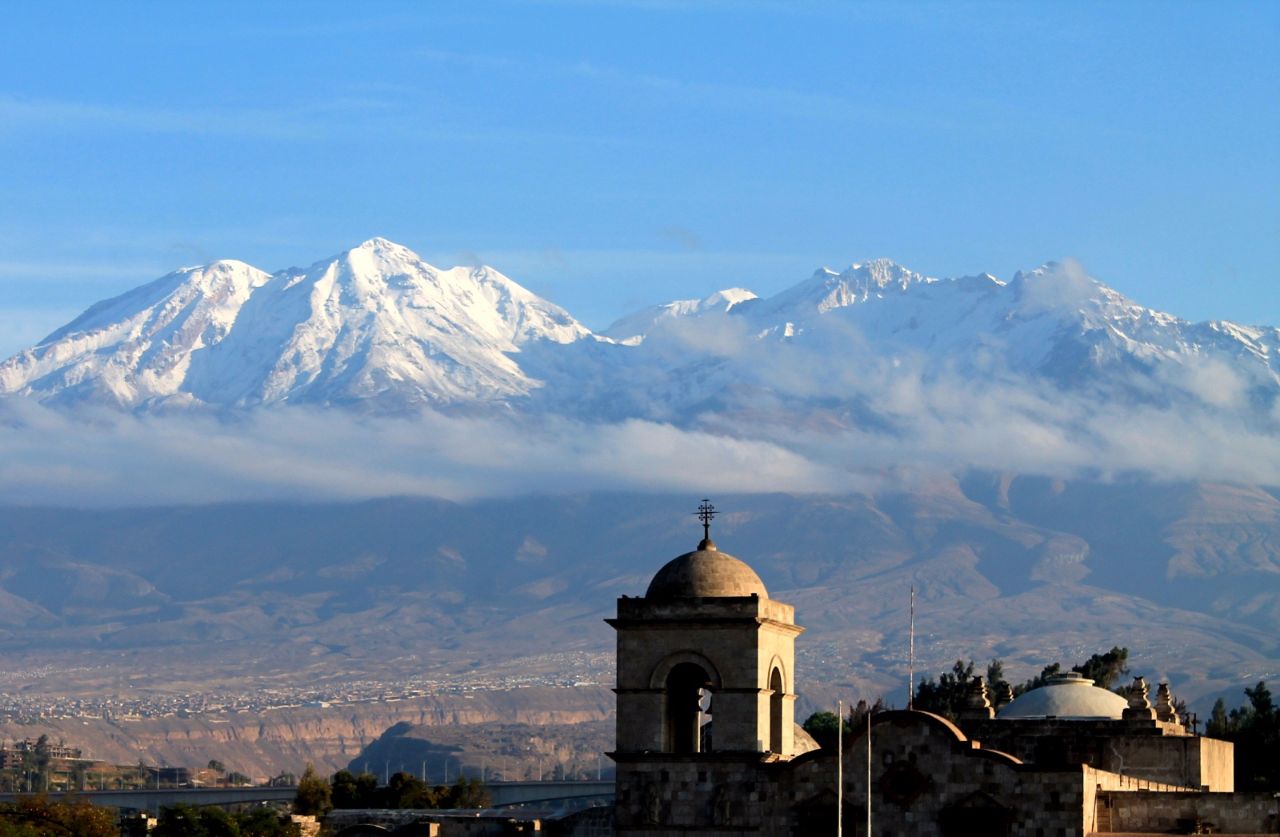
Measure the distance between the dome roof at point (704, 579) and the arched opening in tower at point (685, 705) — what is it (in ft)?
6.95

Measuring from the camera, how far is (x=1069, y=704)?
88.4 metres

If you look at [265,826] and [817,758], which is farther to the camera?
[265,826]

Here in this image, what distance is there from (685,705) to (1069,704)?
12929mm

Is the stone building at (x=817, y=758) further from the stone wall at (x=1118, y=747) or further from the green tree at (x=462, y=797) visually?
the green tree at (x=462, y=797)

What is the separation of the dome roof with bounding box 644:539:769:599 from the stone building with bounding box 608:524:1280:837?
6cm

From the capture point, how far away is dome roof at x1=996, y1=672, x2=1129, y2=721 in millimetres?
87938

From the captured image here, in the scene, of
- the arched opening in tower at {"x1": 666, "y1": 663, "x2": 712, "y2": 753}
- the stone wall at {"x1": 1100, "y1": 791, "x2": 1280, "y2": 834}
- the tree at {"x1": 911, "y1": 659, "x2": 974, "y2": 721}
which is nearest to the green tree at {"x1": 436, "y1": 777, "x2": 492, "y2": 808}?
the tree at {"x1": 911, "y1": 659, "x2": 974, "y2": 721}

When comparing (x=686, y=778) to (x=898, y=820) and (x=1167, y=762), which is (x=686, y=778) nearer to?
(x=898, y=820)

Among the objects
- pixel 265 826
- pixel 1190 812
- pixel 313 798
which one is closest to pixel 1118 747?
pixel 1190 812

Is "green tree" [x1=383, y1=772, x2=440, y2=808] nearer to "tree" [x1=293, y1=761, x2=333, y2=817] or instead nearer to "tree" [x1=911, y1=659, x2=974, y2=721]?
"tree" [x1=293, y1=761, x2=333, y2=817]

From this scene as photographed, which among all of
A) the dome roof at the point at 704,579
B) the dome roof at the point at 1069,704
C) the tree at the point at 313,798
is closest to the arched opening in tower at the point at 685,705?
the dome roof at the point at 704,579

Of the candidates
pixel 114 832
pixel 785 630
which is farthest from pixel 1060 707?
pixel 114 832

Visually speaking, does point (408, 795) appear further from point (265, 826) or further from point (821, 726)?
point (265, 826)

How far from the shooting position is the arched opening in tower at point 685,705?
8212cm
